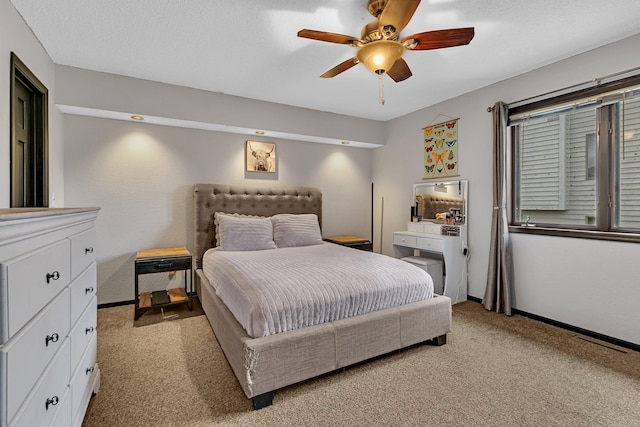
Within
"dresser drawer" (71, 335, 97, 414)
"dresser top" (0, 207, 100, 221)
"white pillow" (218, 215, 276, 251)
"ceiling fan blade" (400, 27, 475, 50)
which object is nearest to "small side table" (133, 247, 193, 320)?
"white pillow" (218, 215, 276, 251)

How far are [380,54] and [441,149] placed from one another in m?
2.28

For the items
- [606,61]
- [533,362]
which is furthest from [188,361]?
[606,61]

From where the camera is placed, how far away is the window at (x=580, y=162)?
2.51 meters

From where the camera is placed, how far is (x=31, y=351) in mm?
906

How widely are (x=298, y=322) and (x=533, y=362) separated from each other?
1.82 m

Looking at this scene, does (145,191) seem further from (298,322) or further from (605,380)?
(605,380)

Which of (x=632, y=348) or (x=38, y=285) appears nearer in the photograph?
(x=38, y=285)

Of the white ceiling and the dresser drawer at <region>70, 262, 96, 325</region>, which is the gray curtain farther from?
the dresser drawer at <region>70, 262, 96, 325</region>

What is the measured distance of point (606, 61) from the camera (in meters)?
2.53

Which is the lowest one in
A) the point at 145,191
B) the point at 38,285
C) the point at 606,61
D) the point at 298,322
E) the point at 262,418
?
the point at 262,418

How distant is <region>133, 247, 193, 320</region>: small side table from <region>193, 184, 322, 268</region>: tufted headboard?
1.18 ft

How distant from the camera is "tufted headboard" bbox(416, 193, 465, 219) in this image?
150 inches

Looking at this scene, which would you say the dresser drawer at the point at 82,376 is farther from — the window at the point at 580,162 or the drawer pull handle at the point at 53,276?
the window at the point at 580,162

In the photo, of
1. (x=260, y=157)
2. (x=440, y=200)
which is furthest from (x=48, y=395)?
(x=440, y=200)
